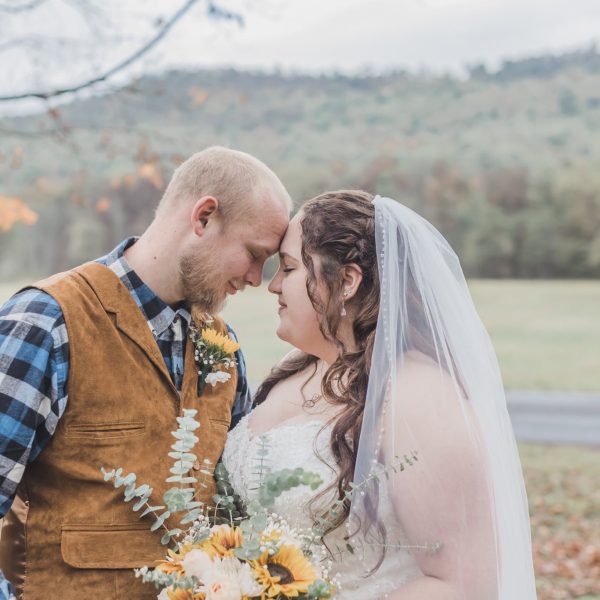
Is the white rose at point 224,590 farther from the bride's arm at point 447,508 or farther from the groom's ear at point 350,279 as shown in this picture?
the groom's ear at point 350,279

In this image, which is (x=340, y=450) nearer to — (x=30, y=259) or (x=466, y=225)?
(x=30, y=259)

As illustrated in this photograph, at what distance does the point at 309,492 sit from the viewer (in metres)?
2.54

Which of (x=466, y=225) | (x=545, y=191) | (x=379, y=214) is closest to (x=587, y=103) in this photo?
(x=545, y=191)

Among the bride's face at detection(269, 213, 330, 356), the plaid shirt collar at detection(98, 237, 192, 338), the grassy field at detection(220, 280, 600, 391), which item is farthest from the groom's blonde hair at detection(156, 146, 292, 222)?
the grassy field at detection(220, 280, 600, 391)

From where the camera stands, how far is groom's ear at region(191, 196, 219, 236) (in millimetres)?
2725

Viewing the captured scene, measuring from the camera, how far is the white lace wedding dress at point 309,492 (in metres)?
2.46

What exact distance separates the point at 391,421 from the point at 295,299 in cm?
63

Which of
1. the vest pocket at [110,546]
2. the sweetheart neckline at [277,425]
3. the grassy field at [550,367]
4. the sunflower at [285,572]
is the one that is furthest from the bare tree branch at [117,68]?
the grassy field at [550,367]

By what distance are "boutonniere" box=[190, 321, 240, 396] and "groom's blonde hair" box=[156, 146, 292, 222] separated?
438mm

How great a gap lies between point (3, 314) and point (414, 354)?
4.37 ft

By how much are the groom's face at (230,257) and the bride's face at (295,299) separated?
60 mm

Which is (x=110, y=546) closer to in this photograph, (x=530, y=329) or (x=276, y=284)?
(x=276, y=284)

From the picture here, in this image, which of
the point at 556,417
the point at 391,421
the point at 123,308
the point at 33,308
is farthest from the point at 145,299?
the point at 556,417

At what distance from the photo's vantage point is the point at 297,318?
111 inches
